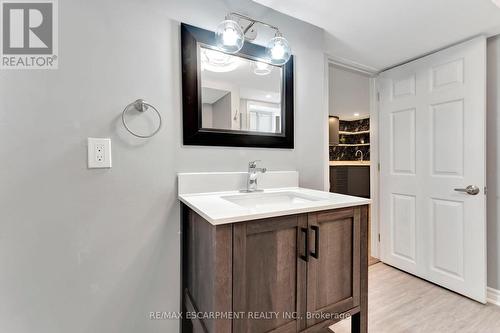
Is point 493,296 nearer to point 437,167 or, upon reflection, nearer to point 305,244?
point 437,167

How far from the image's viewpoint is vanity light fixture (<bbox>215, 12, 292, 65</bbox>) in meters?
1.23

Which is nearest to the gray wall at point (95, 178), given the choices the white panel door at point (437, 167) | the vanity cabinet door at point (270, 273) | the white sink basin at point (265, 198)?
the white sink basin at point (265, 198)

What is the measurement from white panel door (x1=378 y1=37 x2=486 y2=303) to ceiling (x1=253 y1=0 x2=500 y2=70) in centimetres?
20

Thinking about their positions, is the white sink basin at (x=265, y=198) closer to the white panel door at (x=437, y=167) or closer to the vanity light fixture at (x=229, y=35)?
the vanity light fixture at (x=229, y=35)

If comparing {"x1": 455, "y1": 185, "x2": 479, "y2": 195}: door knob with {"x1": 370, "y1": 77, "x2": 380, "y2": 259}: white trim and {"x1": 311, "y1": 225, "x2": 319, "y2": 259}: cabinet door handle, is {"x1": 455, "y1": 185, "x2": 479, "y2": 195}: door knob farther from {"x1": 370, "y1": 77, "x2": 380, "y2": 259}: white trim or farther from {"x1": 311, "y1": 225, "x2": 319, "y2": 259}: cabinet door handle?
{"x1": 311, "y1": 225, "x2": 319, "y2": 259}: cabinet door handle

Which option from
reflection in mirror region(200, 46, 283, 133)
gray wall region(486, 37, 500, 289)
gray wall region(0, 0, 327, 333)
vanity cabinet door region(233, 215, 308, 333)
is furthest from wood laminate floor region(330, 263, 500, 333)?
reflection in mirror region(200, 46, 283, 133)

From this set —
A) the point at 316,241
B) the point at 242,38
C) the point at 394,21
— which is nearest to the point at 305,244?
the point at 316,241

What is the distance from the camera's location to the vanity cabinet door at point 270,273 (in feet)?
2.84

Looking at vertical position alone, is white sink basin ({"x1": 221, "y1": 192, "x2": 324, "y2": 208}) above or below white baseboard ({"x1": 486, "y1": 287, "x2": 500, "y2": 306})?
above

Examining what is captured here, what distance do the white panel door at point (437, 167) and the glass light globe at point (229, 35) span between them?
70.9 inches

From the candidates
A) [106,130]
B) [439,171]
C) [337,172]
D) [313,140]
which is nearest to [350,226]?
[313,140]

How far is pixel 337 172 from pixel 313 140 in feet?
15.3

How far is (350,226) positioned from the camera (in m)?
1.15

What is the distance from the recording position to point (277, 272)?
950mm
